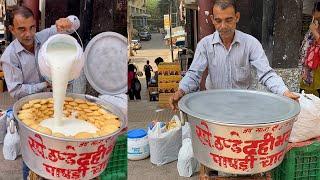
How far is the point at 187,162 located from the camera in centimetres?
350

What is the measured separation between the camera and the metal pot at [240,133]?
160 cm

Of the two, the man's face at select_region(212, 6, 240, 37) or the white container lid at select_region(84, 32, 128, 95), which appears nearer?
the man's face at select_region(212, 6, 240, 37)

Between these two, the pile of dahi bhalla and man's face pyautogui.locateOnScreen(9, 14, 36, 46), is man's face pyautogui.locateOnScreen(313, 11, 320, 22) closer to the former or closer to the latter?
the pile of dahi bhalla

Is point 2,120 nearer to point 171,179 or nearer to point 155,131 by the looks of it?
point 155,131

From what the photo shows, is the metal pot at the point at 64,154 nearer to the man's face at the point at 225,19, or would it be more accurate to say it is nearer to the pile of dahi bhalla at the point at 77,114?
the pile of dahi bhalla at the point at 77,114

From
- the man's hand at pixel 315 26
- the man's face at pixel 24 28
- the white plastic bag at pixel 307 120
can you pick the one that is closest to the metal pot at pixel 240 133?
the white plastic bag at pixel 307 120

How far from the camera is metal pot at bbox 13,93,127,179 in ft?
5.16

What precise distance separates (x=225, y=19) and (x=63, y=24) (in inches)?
35.6

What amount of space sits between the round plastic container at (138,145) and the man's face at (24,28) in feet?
5.71

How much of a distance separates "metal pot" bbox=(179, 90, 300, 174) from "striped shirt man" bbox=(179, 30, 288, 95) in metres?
0.32

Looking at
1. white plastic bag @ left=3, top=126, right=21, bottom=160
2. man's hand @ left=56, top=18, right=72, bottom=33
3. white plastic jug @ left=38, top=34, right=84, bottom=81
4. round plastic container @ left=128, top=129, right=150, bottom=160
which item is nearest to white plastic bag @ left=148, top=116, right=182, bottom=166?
round plastic container @ left=128, top=129, right=150, bottom=160

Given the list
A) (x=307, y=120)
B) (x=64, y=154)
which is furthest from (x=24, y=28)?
(x=307, y=120)

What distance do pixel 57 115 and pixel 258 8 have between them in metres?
2.40

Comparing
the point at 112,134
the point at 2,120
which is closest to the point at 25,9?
the point at 112,134
